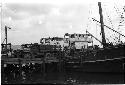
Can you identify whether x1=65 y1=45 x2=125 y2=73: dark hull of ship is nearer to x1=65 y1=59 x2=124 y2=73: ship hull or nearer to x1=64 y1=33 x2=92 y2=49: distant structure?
x1=65 y1=59 x2=124 y2=73: ship hull

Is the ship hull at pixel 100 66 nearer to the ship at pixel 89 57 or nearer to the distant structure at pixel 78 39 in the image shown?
the ship at pixel 89 57

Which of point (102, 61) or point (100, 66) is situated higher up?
point (102, 61)

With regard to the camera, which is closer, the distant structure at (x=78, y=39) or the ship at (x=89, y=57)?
the ship at (x=89, y=57)

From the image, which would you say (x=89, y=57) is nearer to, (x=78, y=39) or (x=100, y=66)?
(x=100, y=66)

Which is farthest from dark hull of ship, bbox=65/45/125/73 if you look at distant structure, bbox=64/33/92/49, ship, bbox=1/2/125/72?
distant structure, bbox=64/33/92/49

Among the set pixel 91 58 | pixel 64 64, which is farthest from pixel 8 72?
pixel 91 58

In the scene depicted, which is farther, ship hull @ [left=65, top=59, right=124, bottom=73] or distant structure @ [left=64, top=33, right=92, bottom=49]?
distant structure @ [left=64, top=33, right=92, bottom=49]

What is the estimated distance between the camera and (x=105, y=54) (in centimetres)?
2239

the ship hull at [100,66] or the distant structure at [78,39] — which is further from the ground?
the distant structure at [78,39]

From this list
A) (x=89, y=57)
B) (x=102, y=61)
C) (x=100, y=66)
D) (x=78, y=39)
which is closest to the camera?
(x=102, y=61)

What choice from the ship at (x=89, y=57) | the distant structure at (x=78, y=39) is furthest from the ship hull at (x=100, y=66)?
the distant structure at (x=78, y=39)

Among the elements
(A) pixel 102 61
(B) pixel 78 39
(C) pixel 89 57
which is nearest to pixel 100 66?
(A) pixel 102 61

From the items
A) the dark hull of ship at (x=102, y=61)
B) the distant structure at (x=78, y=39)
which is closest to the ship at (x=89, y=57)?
the dark hull of ship at (x=102, y=61)

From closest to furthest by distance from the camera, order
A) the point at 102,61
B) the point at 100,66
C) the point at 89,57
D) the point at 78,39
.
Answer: the point at 102,61 < the point at 100,66 < the point at 89,57 < the point at 78,39
